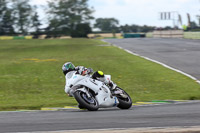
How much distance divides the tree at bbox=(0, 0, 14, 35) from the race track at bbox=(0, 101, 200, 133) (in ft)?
388

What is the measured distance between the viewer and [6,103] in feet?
40.5

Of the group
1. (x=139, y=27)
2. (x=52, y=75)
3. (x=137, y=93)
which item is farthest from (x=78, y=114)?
(x=139, y=27)

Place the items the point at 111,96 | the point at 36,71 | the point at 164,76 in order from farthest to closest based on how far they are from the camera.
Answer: the point at 36,71
the point at 164,76
the point at 111,96

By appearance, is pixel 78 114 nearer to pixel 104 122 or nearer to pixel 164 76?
pixel 104 122

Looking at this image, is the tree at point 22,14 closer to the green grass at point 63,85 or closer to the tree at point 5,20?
the tree at point 5,20

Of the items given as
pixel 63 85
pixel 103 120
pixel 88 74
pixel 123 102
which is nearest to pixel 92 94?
pixel 88 74

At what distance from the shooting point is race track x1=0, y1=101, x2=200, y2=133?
7.06m

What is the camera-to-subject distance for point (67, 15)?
138125mm

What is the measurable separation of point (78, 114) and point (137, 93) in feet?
16.6

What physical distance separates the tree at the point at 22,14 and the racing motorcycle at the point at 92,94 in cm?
12583

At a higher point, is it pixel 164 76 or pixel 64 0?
pixel 64 0

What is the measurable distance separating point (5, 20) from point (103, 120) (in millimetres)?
127777

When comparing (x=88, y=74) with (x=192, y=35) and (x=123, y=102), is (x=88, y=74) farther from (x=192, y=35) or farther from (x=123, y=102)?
(x=192, y=35)

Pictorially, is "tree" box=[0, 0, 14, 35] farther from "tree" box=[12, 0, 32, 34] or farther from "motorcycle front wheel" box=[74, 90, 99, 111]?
"motorcycle front wheel" box=[74, 90, 99, 111]
